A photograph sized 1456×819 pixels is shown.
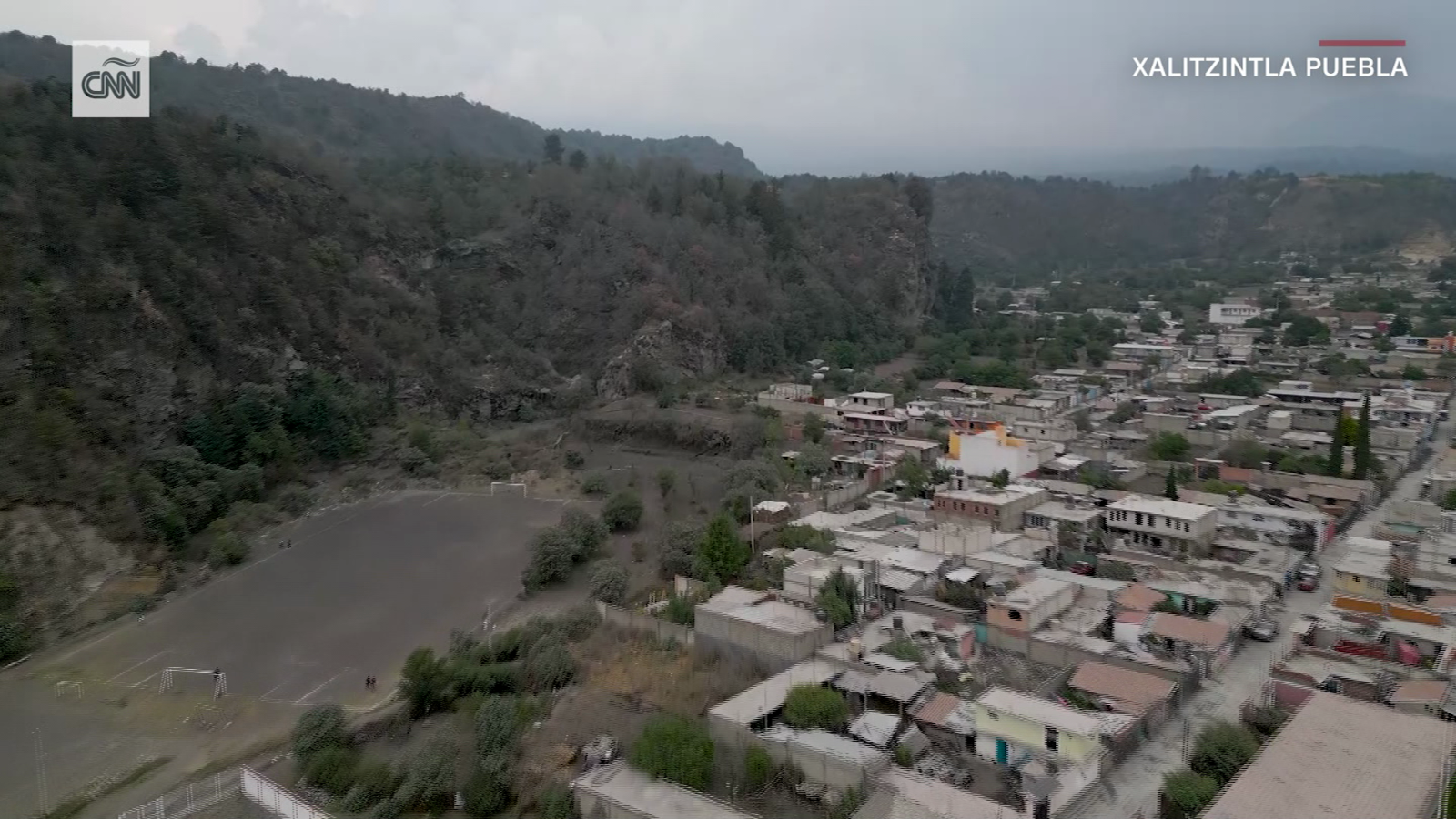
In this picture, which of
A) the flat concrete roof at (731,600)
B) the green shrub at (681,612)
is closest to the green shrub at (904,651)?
the flat concrete roof at (731,600)

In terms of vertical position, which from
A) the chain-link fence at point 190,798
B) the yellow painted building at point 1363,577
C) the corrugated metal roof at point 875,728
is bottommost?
the chain-link fence at point 190,798

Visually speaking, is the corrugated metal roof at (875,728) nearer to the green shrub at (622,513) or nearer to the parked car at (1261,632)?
the parked car at (1261,632)

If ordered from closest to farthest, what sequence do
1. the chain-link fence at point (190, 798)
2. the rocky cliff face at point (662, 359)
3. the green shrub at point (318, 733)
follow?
the chain-link fence at point (190, 798) → the green shrub at point (318, 733) → the rocky cliff face at point (662, 359)

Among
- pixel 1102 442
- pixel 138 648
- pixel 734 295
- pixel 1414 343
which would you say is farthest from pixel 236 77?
pixel 1414 343

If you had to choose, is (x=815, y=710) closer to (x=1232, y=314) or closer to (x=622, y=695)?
(x=622, y=695)

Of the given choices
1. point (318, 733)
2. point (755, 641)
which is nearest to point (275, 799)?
point (318, 733)

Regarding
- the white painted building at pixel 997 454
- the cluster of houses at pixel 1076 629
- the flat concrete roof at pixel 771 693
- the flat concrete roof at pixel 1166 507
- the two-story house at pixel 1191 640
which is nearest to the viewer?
the cluster of houses at pixel 1076 629

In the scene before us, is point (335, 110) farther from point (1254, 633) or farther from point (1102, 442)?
point (1254, 633)
